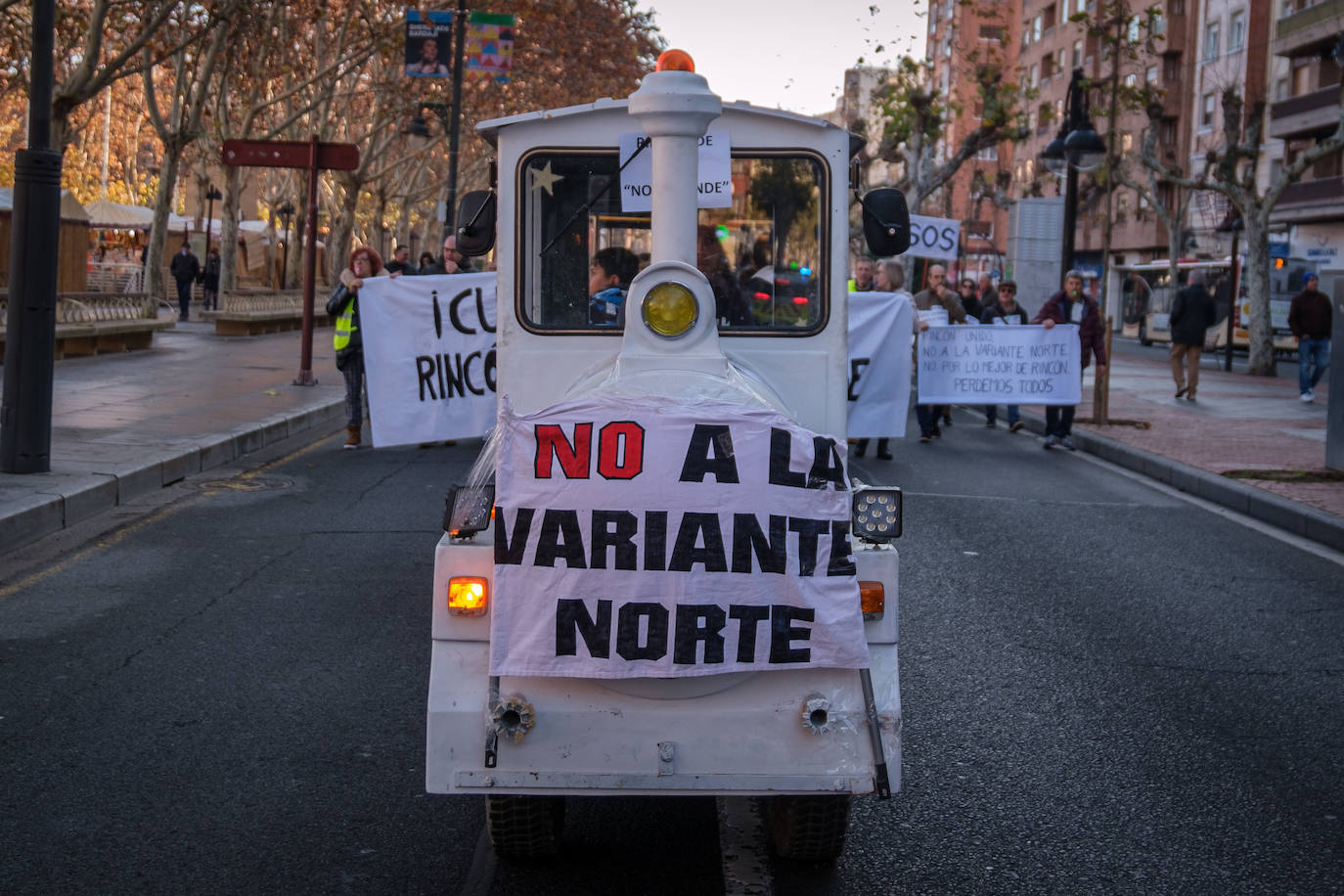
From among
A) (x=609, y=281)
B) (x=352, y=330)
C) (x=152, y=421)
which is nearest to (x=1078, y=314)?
(x=352, y=330)

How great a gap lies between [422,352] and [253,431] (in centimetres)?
372

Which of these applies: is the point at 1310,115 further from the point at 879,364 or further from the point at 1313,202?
the point at 879,364

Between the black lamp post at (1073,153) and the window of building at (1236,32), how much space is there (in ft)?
128

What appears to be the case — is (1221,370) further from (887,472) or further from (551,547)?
(551,547)

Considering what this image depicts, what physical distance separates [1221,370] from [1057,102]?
1741 inches

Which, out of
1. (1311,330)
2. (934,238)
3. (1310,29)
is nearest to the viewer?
(934,238)

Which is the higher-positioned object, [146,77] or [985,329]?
[146,77]

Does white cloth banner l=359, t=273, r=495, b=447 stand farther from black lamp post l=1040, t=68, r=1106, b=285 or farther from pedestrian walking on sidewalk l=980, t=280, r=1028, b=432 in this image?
black lamp post l=1040, t=68, r=1106, b=285

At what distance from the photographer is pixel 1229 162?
2934 centimetres

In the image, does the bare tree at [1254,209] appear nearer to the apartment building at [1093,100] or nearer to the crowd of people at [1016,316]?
the crowd of people at [1016,316]

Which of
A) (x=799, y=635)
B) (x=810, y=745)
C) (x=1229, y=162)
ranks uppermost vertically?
(x=1229, y=162)

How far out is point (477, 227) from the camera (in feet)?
16.8

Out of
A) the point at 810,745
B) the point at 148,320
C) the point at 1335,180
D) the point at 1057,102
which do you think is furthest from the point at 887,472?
the point at 1057,102

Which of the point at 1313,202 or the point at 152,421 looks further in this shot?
the point at 1313,202
